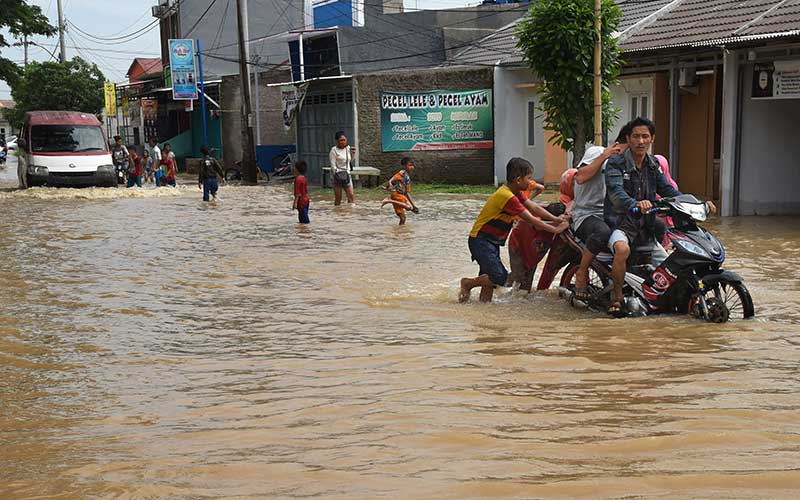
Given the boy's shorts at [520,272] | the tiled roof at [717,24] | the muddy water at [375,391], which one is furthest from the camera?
the tiled roof at [717,24]

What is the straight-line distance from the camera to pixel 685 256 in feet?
24.5

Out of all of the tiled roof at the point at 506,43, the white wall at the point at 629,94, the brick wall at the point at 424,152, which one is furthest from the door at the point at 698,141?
the brick wall at the point at 424,152

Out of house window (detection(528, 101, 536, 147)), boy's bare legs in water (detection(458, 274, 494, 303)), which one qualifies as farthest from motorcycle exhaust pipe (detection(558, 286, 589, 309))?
house window (detection(528, 101, 536, 147))

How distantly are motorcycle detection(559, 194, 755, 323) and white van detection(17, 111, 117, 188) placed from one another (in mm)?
21942

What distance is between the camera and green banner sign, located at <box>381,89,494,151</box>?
27375 millimetres

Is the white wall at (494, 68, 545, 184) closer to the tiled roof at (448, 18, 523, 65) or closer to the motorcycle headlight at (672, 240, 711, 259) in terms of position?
the tiled roof at (448, 18, 523, 65)

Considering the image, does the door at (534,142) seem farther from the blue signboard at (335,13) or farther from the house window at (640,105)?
the blue signboard at (335,13)

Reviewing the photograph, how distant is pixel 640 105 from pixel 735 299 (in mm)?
14908

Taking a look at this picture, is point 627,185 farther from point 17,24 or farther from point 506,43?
point 17,24

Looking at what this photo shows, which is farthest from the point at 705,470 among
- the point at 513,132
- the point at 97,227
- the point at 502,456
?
the point at 513,132

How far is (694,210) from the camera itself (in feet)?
24.5

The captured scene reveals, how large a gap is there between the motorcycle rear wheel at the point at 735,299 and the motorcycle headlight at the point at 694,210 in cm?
52

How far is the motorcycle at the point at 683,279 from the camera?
24.2 ft

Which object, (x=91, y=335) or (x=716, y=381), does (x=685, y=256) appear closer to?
(x=716, y=381)
